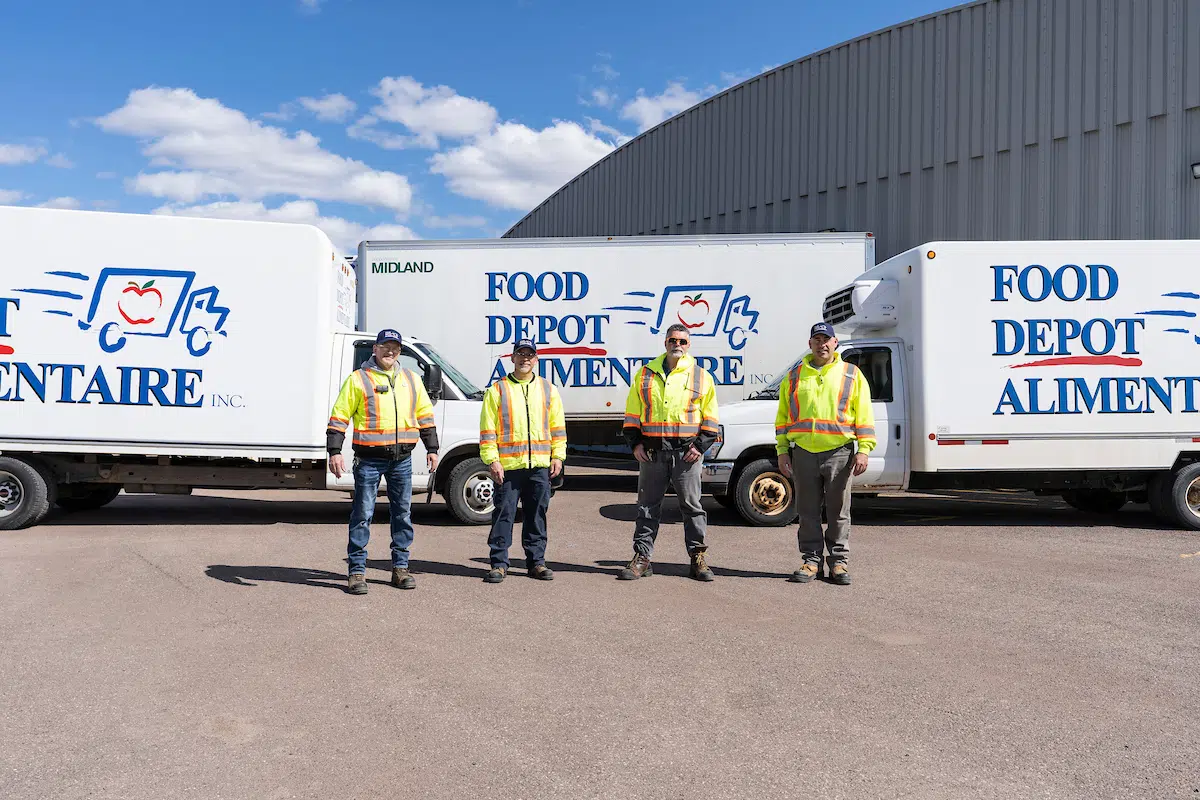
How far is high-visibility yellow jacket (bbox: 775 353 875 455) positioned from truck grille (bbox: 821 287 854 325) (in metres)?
3.48

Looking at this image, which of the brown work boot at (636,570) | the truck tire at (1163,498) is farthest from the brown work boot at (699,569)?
the truck tire at (1163,498)

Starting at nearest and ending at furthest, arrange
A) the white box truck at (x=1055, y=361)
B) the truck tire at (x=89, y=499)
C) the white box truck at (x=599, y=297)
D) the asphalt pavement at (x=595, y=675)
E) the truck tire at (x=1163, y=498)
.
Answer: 1. the asphalt pavement at (x=595, y=675)
2. the white box truck at (x=1055, y=361)
3. the truck tire at (x=1163, y=498)
4. the truck tire at (x=89, y=499)
5. the white box truck at (x=599, y=297)

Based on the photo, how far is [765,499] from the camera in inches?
368

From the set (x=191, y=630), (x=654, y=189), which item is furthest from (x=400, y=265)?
(x=654, y=189)

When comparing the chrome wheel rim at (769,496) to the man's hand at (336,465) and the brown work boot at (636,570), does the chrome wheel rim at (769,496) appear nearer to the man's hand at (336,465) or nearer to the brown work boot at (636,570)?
the brown work boot at (636,570)

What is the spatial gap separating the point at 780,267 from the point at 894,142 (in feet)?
24.4

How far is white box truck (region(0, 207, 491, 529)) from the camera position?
28.8ft

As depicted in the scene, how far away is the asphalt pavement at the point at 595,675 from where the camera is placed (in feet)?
11.2

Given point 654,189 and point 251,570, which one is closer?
point 251,570

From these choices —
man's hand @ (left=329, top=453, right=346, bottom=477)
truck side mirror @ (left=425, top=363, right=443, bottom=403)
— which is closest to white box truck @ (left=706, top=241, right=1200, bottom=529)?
truck side mirror @ (left=425, top=363, right=443, bottom=403)

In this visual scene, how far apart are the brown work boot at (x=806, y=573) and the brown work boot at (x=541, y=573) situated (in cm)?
177

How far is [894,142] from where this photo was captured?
737 inches

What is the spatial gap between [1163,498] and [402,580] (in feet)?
24.7

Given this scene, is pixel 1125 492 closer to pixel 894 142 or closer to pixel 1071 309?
pixel 1071 309
